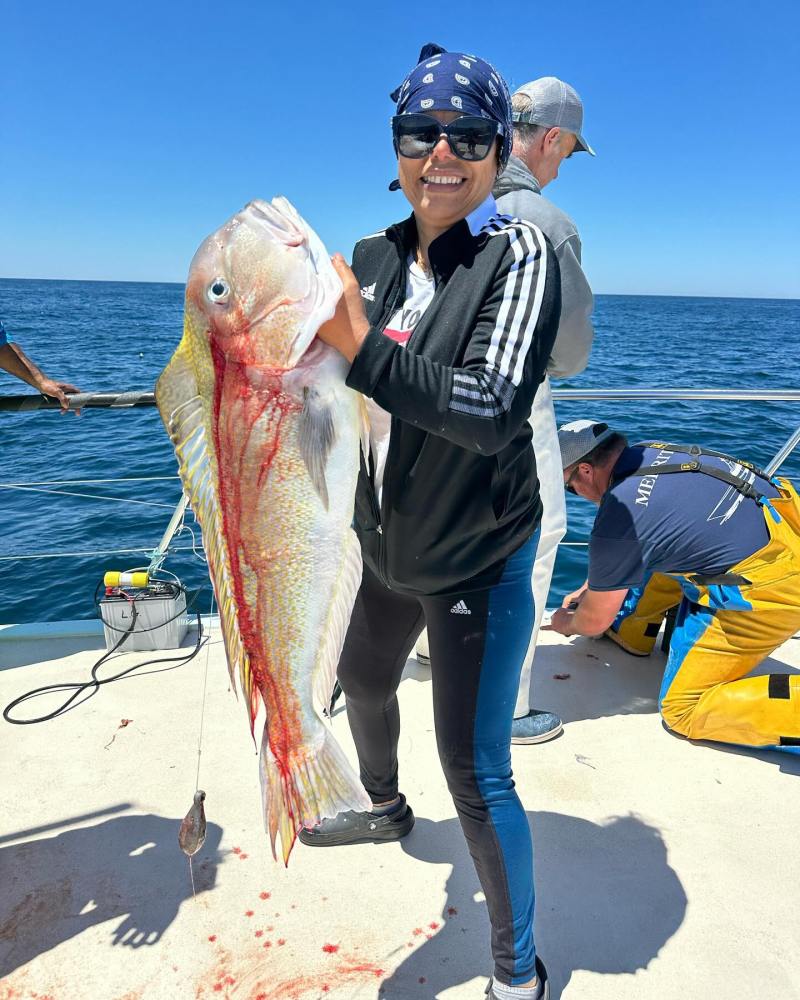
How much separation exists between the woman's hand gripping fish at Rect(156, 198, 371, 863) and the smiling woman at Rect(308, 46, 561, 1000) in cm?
9

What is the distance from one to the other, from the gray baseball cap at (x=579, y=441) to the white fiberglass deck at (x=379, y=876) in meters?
1.23

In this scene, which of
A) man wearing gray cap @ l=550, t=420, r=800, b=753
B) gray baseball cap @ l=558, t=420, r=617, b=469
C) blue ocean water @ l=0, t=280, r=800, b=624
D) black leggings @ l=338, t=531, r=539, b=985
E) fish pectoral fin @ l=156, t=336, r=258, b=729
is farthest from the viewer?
blue ocean water @ l=0, t=280, r=800, b=624

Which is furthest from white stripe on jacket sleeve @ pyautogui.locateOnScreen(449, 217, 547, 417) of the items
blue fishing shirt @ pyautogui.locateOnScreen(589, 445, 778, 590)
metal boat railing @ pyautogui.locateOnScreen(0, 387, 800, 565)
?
blue fishing shirt @ pyautogui.locateOnScreen(589, 445, 778, 590)

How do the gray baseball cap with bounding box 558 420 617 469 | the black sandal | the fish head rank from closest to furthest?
the fish head, the black sandal, the gray baseball cap with bounding box 558 420 617 469

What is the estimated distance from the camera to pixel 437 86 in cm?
160

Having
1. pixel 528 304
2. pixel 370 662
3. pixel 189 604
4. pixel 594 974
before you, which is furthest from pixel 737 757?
pixel 189 604

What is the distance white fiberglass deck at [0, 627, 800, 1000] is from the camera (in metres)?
1.99

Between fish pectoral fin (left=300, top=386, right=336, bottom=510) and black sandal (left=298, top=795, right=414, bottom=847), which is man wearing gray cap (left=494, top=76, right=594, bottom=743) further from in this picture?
fish pectoral fin (left=300, top=386, right=336, bottom=510)

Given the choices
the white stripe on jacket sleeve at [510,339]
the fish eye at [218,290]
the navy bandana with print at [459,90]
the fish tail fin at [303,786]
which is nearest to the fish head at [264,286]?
the fish eye at [218,290]

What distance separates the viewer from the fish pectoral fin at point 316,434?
1.46 metres

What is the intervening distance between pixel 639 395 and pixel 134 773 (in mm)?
3215

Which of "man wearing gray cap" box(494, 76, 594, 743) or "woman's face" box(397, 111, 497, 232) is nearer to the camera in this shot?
"woman's face" box(397, 111, 497, 232)

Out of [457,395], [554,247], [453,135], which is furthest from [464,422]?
[554,247]

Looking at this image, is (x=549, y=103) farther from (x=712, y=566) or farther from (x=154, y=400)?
(x=712, y=566)
